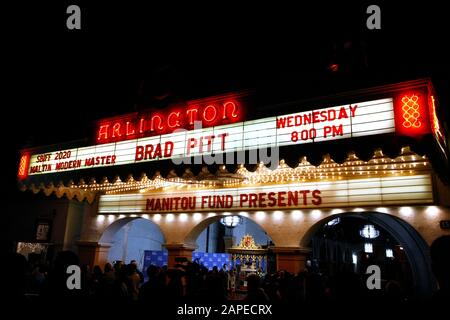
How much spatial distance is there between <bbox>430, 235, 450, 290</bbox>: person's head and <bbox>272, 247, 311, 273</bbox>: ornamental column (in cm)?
887

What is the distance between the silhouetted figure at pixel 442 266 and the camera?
225cm

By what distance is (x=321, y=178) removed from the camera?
10977 mm

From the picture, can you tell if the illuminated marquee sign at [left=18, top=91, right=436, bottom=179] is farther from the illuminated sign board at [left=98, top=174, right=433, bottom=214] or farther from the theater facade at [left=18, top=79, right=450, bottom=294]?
the illuminated sign board at [left=98, top=174, right=433, bottom=214]

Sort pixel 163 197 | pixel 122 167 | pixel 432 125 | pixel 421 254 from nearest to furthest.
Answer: pixel 432 125
pixel 122 167
pixel 421 254
pixel 163 197

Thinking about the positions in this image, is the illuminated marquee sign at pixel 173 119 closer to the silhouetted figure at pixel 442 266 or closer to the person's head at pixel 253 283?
the person's head at pixel 253 283

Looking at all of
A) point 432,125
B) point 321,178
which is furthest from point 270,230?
point 432,125

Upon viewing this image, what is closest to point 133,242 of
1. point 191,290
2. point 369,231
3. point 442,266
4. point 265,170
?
point 265,170

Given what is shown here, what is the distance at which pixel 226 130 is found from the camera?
28.1ft

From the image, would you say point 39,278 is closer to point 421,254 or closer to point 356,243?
point 421,254

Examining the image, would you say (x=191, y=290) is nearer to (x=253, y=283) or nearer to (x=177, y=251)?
(x=253, y=283)

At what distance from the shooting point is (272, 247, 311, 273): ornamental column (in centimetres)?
1086

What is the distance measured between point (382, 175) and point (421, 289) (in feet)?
15.5

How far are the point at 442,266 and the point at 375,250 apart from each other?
3020cm

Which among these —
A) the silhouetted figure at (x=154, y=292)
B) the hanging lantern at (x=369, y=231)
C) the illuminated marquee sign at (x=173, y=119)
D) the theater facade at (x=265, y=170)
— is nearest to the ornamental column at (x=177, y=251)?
the theater facade at (x=265, y=170)
